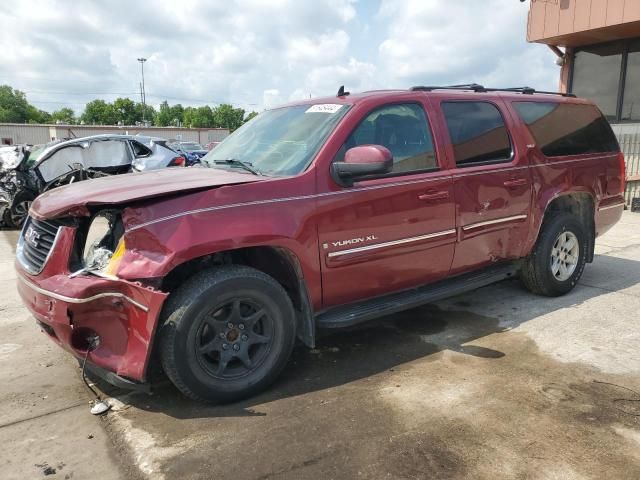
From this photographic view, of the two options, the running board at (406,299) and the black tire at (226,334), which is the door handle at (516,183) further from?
the black tire at (226,334)

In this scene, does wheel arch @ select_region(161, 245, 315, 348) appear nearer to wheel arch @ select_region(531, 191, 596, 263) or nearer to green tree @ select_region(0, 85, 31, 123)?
wheel arch @ select_region(531, 191, 596, 263)

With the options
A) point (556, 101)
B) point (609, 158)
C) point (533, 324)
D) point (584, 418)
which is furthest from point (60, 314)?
point (609, 158)

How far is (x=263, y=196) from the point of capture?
3221mm

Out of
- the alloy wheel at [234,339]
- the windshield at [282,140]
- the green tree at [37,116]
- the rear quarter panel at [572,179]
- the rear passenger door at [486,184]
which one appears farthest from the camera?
the green tree at [37,116]

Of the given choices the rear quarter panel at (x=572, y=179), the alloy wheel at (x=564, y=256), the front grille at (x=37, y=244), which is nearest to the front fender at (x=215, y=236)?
the front grille at (x=37, y=244)

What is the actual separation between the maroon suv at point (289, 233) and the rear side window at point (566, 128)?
0.03m

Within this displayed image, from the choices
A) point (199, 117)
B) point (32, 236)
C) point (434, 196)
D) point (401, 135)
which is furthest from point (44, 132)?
point (199, 117)

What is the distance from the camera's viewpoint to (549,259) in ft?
16.6

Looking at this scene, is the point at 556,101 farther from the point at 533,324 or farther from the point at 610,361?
the point at 610,361

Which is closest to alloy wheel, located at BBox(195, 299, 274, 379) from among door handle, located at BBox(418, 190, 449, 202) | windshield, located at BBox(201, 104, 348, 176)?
windshield, located at BBox(201, 104, 348, 176)

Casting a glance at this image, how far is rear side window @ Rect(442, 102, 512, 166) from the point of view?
4.24 metres

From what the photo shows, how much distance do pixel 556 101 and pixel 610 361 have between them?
2.70 metres

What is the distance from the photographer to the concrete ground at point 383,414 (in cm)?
265

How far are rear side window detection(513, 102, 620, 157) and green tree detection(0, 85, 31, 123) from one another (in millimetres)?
115572
